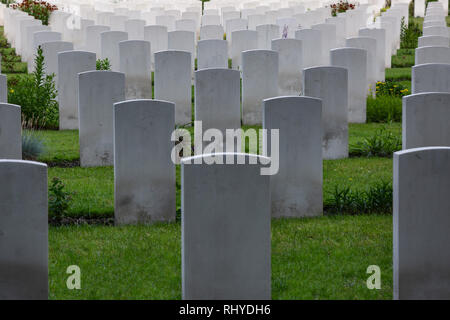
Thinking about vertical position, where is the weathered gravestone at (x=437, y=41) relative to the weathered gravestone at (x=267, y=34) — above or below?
below

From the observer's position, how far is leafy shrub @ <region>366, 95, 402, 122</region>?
37.1ft

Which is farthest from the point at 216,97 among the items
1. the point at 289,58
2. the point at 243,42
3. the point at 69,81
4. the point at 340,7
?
the point at 340,7

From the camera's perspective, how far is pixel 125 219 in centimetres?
677

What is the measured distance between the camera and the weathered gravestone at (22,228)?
15.7 feet

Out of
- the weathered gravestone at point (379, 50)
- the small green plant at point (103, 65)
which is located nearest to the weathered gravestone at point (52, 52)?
the small green plant at point (103, 65)

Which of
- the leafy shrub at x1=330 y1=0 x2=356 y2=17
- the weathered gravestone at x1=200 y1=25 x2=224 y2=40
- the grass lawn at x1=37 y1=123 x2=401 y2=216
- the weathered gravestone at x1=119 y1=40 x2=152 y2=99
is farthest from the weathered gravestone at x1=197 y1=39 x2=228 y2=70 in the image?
the leafy shrub at x1=330 y1=0 x2=356 y2=17

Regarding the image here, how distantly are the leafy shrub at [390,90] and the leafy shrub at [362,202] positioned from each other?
5.51 m

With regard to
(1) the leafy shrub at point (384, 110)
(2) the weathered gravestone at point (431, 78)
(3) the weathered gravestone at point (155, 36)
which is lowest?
(1) the leafy shrub at point (384, 110)

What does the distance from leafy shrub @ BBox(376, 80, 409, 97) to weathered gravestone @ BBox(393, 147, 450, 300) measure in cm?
766

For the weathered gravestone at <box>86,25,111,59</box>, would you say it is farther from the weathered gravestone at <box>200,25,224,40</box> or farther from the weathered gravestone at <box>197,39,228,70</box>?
the weathered gravestone at <box>197,39,228,70</box>

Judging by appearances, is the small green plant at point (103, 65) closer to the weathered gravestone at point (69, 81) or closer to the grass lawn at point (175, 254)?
the weathered gravestone at point (69, 81)

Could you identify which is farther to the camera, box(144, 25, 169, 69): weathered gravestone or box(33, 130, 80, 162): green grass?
box(144, 25, 169, 69): weathered gravestone

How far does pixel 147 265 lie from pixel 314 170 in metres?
1.89

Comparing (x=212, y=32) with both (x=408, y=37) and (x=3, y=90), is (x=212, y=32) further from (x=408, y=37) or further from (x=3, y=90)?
(x=3, y=90)
